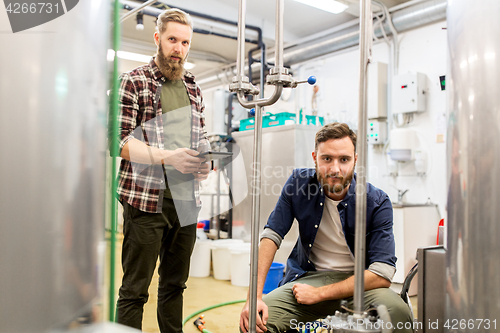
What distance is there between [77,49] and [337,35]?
4012 mm

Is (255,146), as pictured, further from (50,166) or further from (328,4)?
(328,4)

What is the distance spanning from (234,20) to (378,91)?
1691mm

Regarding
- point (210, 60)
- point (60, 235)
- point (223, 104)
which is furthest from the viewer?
point (210, 60)

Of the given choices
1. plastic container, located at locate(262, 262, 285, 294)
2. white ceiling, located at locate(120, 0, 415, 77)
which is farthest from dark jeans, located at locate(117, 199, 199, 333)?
white ceiling, located at locate(120, 0, 415, 77)

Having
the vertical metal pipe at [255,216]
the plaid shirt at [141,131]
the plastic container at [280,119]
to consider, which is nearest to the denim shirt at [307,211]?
the plaid shirt at [141,131]

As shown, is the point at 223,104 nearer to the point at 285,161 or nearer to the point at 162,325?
the point at 285,161

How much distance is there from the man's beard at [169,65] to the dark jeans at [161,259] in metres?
0.45

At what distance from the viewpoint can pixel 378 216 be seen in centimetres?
128

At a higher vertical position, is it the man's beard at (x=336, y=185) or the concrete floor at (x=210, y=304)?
the man's beard at (x=336, y=185)

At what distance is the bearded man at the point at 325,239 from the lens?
1199 millimetres

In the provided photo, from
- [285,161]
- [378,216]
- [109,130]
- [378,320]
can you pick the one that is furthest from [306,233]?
[285,161]

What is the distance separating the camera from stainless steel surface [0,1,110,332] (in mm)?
357

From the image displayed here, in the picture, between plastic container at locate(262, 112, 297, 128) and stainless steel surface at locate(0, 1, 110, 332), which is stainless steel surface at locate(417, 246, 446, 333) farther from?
plastic container at locate(262, 112, 297, 128)

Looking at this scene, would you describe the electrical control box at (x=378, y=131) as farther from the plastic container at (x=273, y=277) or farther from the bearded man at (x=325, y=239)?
the bearded man at (x=325, y=239)
